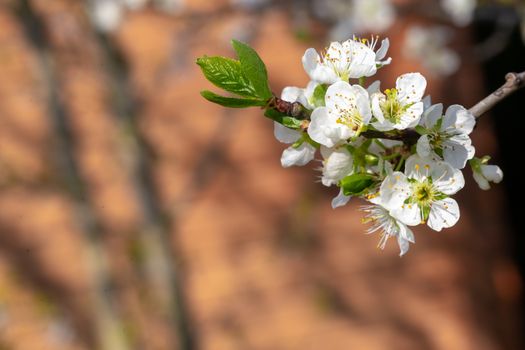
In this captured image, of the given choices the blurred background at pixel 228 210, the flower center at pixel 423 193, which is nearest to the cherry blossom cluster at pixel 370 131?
the flower center at pixel 423 193

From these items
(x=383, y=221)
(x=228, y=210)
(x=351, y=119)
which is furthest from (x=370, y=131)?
(x=228, y=210)

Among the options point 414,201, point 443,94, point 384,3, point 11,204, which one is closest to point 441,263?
point 443,94

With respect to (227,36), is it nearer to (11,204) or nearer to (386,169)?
(11,204)

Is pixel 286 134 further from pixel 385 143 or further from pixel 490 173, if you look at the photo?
pixel 490 173

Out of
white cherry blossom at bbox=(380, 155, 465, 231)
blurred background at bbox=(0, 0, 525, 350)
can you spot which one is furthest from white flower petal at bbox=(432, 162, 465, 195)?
blurred background at bbox=(0, 0, 525, 350)

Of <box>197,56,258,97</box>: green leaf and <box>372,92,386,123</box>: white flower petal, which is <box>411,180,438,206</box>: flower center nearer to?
<box>372,92,386,123</box>: white flower petal
